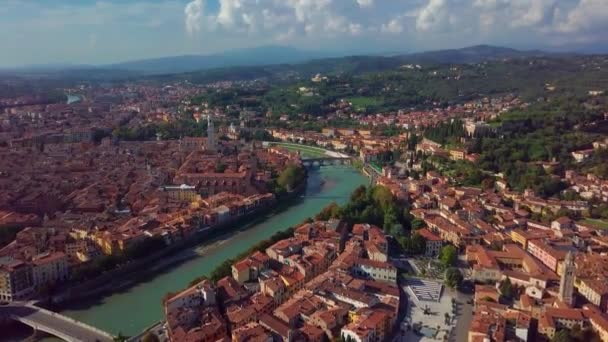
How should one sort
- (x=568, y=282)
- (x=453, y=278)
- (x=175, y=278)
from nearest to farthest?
(x=568, y=282) → (x=453, y=278) → (x=175, y=278)

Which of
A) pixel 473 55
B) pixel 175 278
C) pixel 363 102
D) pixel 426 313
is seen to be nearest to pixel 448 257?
pixel 426 313

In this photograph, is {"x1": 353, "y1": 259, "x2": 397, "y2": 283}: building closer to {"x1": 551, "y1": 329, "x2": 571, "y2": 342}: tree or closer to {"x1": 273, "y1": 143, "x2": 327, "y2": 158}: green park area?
→ {"x1": 551, "y1": 329, "x2": 571, "y2": 342}: tree

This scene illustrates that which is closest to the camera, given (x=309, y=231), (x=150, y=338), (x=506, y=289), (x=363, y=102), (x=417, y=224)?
(x=150, y=338)

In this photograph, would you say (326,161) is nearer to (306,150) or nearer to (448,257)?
(306,150)

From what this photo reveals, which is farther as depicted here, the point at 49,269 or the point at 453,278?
the point at 49,269

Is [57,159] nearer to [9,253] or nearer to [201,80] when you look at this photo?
[9,253]

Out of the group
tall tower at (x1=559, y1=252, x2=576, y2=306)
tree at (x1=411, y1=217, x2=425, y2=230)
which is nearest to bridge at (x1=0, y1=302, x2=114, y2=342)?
tall tower at (x1=559, y1=252, x2=576, y2=306)

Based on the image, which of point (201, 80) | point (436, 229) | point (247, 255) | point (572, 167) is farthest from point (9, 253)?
point (201, 80)
